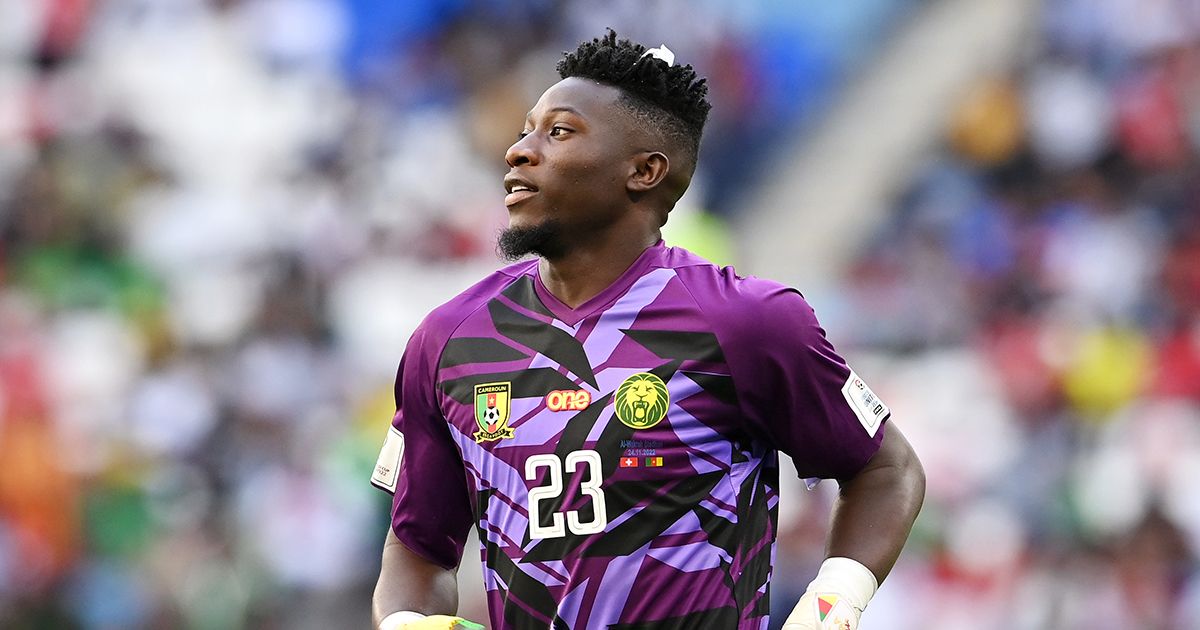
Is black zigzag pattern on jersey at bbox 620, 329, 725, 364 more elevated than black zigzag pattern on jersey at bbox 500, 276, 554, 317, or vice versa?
black zigzag pattern on jersey at bbox 500, 276, 554, 317

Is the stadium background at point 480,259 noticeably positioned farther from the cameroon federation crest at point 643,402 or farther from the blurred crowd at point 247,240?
the cameroon federation crest at point 643,402

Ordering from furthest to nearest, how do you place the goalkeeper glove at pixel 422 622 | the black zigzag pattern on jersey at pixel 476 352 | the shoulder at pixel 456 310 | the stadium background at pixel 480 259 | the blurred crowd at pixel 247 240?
1. the blurred crowd at pixel 247 240
2. the stadium background at pixel 480 259
3. the shoulder at pixel 456 310
4. the black zigzag pattern on jersey at pixel 476 352
5. the goalkeeper glove at pixel 422 622

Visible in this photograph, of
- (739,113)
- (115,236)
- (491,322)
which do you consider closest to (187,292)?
(115,236)

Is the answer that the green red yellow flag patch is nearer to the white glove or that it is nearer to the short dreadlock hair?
the white glove

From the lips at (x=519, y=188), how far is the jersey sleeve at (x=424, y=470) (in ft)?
1.31

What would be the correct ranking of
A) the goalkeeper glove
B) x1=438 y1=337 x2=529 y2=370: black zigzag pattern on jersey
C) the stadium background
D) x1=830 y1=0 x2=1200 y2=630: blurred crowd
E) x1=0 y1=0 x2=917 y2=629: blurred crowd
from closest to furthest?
the goalkeeper glove, x1=438 y1=337 x2=529 y2=370: black zigzag pattern on jersey, x1=830 y1=0 x2=1200 y2=630: blurred crowd, the stadium background, x1=0 y1=0 x2=917 y2=629: blurred crowd

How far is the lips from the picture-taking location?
405 centimetres

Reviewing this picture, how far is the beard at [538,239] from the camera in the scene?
4.04 meters

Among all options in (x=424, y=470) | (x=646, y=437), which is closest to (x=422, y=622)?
(x=424, y=470)

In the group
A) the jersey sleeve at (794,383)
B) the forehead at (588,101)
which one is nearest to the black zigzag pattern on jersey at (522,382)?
the jersey sleeve at (794,383)

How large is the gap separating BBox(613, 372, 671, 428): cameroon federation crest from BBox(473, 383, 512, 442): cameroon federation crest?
270 mm

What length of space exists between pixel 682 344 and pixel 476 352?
503 mm

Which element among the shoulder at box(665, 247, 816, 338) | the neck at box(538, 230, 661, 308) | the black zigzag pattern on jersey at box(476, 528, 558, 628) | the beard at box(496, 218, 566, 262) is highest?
the beard at box(496, 218, 566, 262)

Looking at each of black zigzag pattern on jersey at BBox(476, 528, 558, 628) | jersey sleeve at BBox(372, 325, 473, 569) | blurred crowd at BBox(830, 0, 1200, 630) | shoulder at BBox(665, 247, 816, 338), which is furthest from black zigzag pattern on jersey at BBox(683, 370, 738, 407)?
blurred crowd at BBox(830, 0, 1200, 630)
